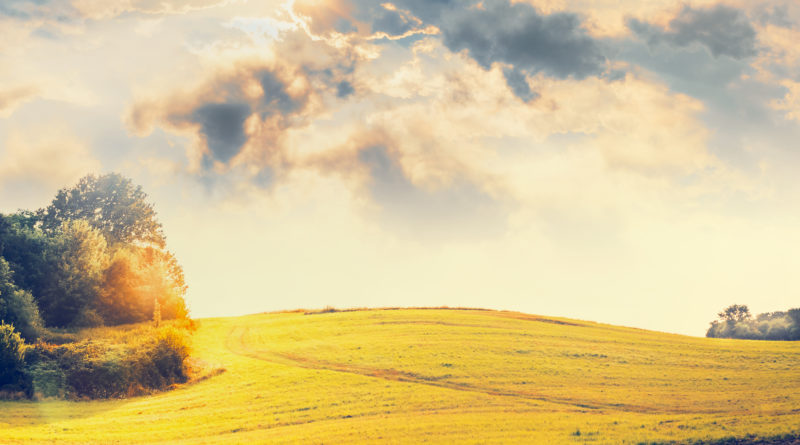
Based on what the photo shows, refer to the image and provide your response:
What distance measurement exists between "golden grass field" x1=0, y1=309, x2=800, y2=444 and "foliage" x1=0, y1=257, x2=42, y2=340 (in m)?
12.9

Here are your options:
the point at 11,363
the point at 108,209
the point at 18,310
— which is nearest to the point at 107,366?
the point at 11,363

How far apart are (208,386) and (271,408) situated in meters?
9.68

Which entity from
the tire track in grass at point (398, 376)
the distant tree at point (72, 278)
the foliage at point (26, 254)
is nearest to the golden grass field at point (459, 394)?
the tire track in grass at point (398, 376)

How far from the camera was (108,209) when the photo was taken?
65.6 metres

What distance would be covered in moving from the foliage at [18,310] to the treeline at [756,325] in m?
78.9

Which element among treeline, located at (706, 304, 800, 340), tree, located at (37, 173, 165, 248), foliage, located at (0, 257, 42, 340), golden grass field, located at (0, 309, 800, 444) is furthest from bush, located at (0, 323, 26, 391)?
treeline, located at (706, 304, 800, 340)

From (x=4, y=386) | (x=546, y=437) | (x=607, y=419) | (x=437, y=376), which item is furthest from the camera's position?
(x=437, y=376)

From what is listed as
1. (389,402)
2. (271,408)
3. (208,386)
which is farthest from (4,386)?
(389,402)

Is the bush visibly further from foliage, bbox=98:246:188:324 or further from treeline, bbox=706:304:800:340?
treeline, bbox=706:304:800:340

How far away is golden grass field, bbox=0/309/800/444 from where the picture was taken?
25859 mm

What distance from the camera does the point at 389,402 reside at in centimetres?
3128

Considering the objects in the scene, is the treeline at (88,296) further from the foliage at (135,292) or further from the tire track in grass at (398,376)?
the tire track in grass at (398,376)

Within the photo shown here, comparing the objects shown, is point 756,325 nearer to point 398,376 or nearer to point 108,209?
point 398,376

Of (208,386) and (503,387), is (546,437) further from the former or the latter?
(208,386)
